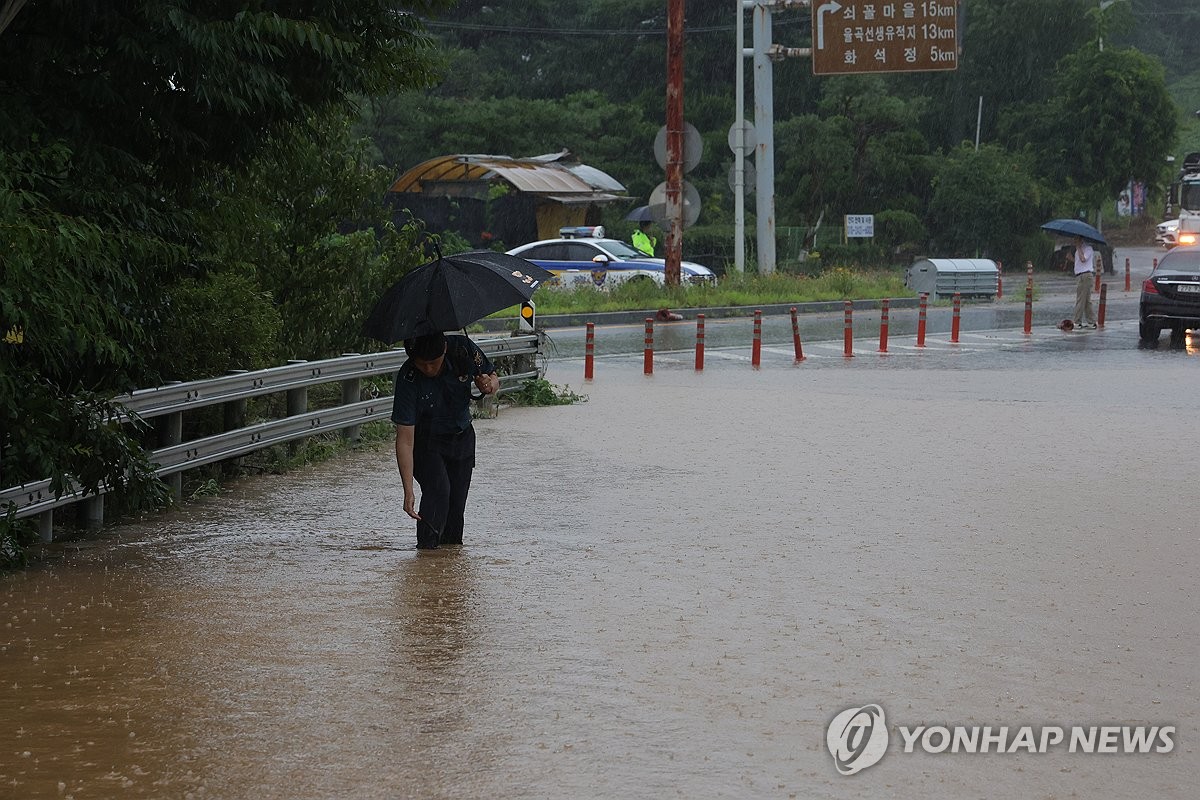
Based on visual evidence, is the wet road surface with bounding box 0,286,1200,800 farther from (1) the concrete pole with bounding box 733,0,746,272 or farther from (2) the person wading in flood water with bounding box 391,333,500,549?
(1) the concrete pole with bounding box 733,0,746,272

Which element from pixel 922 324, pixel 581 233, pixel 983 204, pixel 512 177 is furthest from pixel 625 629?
pixel 983 204

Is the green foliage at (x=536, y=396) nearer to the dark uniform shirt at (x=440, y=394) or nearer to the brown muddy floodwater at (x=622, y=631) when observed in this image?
the brown muddy floodwater at (x=622, y=631)

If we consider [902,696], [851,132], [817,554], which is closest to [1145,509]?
[817,554]

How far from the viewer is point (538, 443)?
14.2m

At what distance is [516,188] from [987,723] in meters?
36.3

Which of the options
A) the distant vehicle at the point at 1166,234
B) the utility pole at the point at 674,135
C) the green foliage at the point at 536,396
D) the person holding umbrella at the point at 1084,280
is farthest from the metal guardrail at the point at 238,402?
the distant vehicle at the point at 1166,234

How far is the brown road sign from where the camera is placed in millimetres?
33500

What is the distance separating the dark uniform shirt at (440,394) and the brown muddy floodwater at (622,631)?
753 millimetres

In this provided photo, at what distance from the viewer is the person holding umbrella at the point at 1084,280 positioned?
87.8 feet

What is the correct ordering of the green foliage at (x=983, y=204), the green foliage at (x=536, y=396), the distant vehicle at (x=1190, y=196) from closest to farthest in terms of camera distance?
the green foliage at (x=536, y=396)
the distant vehicle at (x=1190, y=196)
the green foliage at (x=983, y=204)

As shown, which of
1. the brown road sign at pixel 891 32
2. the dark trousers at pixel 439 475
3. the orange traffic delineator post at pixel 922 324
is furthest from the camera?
the brown road sign at pixel 891 32

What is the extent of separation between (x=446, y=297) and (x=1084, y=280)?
825 inches

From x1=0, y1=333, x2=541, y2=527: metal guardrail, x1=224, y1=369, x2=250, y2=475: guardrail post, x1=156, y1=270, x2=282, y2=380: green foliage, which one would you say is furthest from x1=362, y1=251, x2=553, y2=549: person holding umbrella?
x1=224, y1=369, x2=250, y2=475: guardrail post

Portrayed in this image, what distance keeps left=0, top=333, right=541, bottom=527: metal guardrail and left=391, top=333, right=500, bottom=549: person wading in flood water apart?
1.63m
